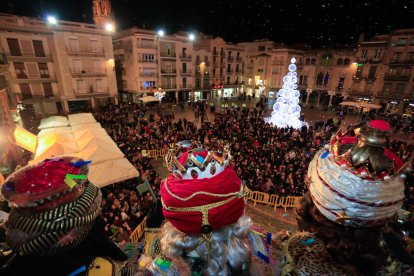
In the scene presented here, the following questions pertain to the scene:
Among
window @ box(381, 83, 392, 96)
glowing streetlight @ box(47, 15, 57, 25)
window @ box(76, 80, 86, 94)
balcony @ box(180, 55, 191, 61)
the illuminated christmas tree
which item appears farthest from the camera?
balcony @ box(180, 55, 191, 61)

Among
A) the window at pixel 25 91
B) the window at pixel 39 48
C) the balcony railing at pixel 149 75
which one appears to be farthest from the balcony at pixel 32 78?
the balcony railing at pixel 149 75

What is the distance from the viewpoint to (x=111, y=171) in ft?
31.8

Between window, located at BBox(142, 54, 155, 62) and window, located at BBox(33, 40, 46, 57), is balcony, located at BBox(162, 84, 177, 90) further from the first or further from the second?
window, located at BBox(33, 40, 46, 57)

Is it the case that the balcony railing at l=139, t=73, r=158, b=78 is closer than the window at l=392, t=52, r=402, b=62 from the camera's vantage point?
No

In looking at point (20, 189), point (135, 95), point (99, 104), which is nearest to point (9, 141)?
point (20, 189)

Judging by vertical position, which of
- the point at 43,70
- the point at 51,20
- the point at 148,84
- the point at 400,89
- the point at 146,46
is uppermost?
the point at 51,20

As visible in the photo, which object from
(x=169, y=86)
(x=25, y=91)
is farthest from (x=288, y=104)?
(x=25, y=91)

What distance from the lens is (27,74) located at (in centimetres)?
2588

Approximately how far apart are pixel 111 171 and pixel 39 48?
25482 mm

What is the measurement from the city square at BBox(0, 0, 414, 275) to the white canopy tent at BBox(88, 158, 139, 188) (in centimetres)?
6

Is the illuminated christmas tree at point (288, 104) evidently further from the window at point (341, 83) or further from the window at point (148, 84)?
the window at point (341, 83)

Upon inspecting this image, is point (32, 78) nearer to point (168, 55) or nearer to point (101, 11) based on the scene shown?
point (101, 11)

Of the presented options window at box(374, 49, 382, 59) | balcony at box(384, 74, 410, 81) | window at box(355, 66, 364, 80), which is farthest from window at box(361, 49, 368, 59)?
balcony at box(384, 74, 410, 81)

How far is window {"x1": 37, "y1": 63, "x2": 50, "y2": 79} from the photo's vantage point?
26531mm
